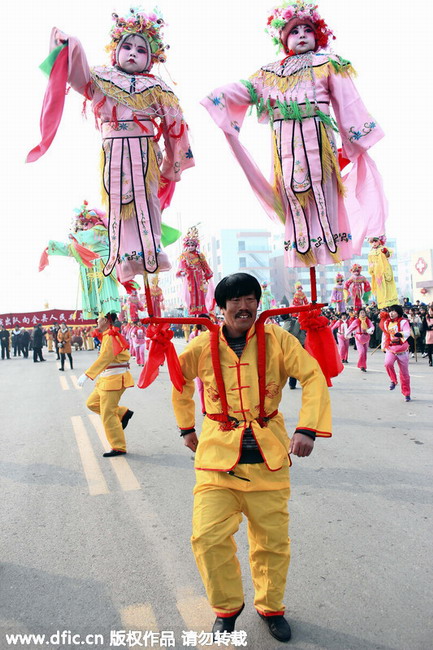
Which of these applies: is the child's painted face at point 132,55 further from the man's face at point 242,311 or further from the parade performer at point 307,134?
the man's face at point 242,311

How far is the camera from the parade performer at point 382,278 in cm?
869

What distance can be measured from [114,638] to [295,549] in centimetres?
136

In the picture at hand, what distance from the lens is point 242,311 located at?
266cm

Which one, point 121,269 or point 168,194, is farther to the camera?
point 168,194

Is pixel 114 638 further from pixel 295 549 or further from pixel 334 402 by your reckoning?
pixel 334 402


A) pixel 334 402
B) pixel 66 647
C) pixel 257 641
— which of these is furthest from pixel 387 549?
pixel 334 402

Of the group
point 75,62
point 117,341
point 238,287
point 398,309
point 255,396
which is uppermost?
point 75,62

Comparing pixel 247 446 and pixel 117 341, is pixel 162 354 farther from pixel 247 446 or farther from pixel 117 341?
pixel 117 341

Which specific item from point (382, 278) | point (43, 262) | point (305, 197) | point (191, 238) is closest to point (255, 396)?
point (305, 197)

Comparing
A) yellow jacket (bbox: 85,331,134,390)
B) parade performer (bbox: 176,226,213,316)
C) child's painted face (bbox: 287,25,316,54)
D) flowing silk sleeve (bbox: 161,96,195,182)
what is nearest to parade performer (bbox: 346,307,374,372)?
parade performer (bbox: 176,226,213,316)

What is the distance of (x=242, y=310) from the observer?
2.65m

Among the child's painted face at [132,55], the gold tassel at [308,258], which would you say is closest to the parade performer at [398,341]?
the gold tassel at [308,258]

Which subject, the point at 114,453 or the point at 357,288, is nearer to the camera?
the point at 114,453

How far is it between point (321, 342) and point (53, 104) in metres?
2.29
